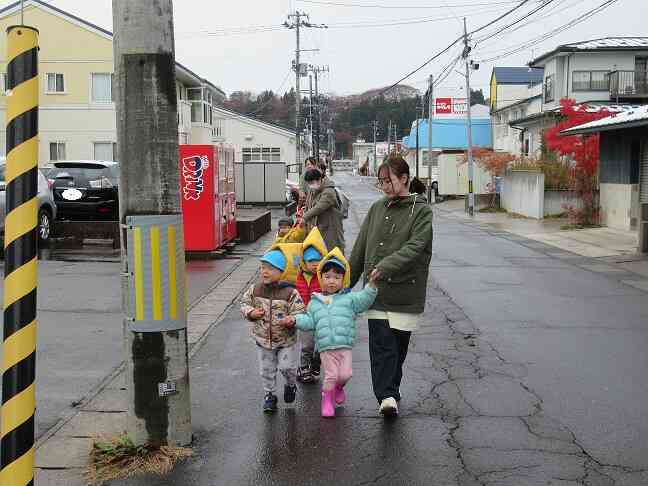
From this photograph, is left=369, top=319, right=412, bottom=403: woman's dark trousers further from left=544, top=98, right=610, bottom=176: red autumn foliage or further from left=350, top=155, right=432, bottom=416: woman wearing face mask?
left=544, top=98, right=610, bottom=176: red autumn foliage

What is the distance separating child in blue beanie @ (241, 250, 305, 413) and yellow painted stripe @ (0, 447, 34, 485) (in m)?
2.26

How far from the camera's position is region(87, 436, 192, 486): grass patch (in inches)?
176

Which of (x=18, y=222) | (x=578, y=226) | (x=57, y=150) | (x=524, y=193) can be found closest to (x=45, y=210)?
(x=18, y=222)

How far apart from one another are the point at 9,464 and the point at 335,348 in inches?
102

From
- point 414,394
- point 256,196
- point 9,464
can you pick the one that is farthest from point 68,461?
point 256,196

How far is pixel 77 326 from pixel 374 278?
460 cm

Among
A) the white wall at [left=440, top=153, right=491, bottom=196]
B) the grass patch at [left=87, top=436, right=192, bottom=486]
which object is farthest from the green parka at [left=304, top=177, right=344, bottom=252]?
the white wall at [left=440, top=153, right=491, bottom=196]

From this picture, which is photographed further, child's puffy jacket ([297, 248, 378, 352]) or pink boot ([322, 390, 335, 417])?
pink boot ([322, 390, 335, 417])

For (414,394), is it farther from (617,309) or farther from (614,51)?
(614,51)

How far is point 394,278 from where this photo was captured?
17.8ft

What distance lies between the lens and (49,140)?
3647 cm

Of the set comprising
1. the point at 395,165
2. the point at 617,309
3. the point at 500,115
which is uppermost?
the point at 500,115

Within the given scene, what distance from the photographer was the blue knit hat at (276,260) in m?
5.37

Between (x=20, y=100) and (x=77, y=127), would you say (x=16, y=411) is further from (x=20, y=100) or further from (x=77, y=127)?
(x=77, y=127)
